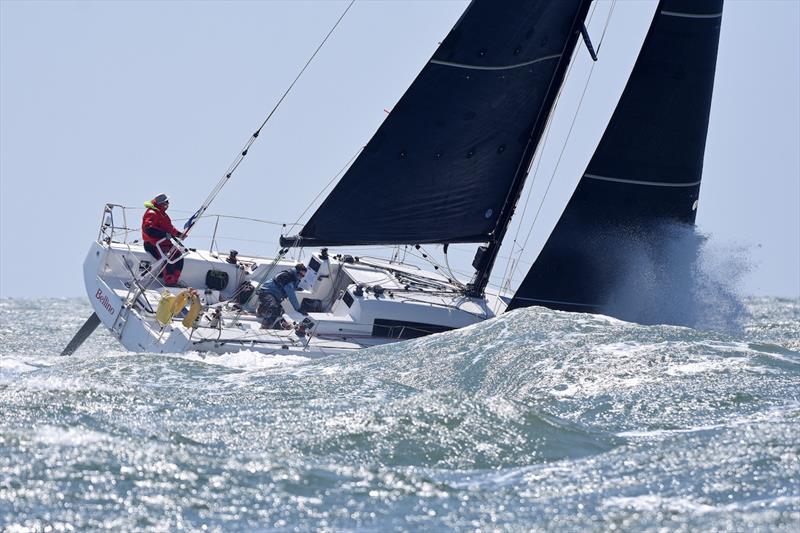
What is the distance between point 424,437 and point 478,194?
235 inches

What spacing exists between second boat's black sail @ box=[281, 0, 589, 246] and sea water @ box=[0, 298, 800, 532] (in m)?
1.96

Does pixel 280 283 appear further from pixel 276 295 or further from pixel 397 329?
pixel 397 329

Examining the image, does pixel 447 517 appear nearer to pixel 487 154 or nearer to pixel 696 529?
pixel 696 529

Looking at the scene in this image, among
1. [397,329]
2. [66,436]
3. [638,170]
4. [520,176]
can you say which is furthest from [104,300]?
[638,170]

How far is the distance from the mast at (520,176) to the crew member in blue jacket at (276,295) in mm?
1962

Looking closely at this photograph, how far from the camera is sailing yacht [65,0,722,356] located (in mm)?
14305

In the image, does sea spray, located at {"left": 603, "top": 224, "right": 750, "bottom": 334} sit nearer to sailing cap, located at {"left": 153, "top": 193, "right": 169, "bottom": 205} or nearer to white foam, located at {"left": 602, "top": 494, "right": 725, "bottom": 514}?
sailing cap, located at {"left": 153, "top": 193, "right": 169, "bottom": 205}

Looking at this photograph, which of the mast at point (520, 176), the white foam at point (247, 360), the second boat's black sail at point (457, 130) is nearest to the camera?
the white foam at point (247, 360)

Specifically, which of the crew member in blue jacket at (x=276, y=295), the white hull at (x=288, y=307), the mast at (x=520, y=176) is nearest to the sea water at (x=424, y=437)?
the white hull at (x=288, y=307)

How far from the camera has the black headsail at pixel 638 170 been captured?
Answer: 1496 centimetres

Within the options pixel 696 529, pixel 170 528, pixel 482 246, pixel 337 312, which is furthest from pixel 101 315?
pixel 696 529

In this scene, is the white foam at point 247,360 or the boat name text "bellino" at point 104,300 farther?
the boat name text "bellino" at point 104,300

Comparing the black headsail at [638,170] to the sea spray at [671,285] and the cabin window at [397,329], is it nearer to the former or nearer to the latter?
the sea spray at [671,285]

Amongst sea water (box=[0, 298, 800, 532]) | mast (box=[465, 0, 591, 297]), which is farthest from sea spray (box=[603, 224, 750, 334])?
sea water (box=[0, 298, 800, 532])
